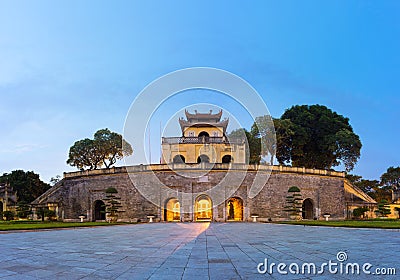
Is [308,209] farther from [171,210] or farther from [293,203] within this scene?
[171,210]

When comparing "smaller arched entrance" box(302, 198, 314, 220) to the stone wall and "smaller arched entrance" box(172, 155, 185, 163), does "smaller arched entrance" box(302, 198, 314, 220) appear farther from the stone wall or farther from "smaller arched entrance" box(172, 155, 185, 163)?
"smaller arched entrance" box(172, 155, 185, 163)

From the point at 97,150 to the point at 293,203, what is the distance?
88.6 ft

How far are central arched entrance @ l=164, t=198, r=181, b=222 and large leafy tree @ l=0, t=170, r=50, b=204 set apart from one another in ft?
71.8

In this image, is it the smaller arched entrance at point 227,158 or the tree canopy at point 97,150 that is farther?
the tree canopy at point 97,150

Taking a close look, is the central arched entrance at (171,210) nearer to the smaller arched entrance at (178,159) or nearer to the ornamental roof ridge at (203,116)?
the smaller arched entrance at (178,159)

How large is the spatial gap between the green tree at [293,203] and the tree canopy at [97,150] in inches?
966

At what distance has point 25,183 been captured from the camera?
151 ft

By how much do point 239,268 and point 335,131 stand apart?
4030cm

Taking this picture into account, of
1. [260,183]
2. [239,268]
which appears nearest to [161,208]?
[260,183]

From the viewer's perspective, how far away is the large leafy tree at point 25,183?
4512cm

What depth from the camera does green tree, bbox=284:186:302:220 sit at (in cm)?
2906

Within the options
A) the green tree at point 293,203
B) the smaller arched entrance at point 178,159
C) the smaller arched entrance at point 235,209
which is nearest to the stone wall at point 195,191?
the green tree at point 293,203

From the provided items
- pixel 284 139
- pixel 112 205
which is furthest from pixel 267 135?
pixel 112 205

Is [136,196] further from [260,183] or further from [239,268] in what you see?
[239,268]
